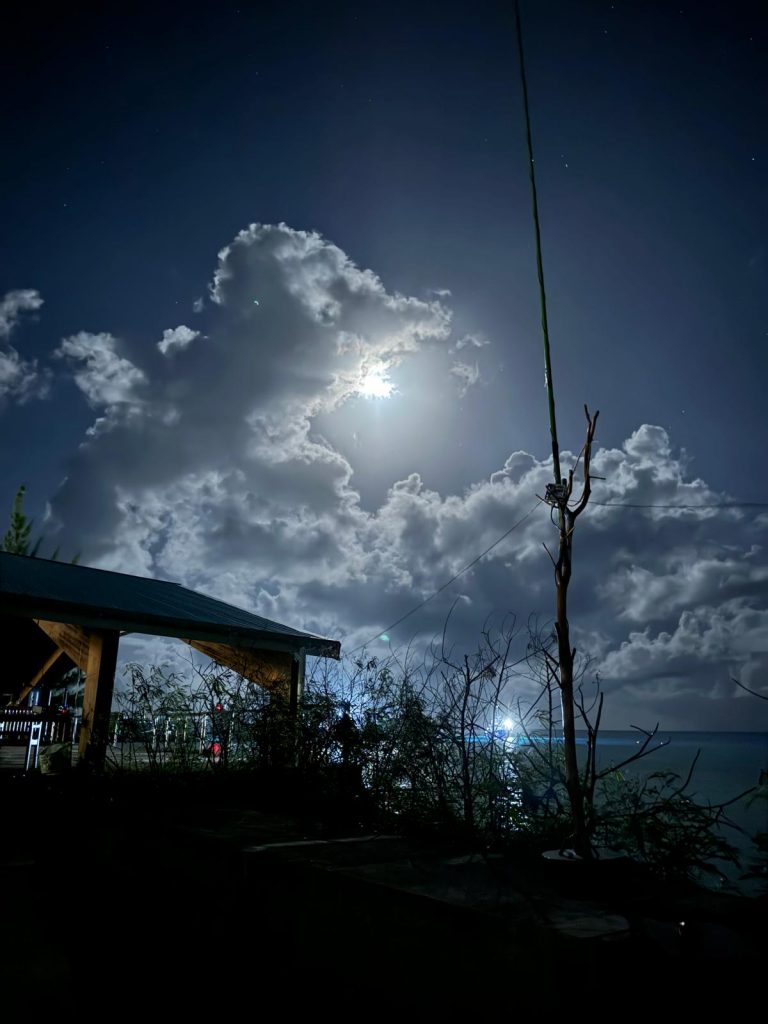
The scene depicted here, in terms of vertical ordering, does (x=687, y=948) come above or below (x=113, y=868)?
above

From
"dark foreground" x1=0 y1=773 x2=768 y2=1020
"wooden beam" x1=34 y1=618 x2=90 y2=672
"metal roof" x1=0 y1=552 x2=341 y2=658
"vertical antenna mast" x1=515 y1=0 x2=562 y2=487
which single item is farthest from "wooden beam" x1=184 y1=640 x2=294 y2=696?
"vertical antenna mast" x1=515 y1=0 x2=562 y2=487

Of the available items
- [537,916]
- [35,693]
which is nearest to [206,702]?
[537,916]

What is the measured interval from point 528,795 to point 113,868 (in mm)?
2322

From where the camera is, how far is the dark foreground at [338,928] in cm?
157

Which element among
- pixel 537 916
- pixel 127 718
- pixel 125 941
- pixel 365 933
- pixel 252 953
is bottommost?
pixel 125 941

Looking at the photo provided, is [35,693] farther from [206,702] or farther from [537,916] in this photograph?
[537,916]

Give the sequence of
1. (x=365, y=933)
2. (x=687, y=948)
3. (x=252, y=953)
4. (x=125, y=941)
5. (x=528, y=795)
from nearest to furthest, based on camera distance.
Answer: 1. (x=687, y=948)
2. (x=365, y=933)
3. (x=252, y=953)
4. (x=125, y=941)
5. (x=528, y=795)

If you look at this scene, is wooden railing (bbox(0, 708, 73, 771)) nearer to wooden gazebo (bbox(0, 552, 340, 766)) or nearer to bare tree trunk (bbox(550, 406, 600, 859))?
wooden gazebo (bbox(0, 552, 340, 766))

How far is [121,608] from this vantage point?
7.89m

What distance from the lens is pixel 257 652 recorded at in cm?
958

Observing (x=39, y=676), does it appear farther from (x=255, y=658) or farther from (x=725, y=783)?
(x=725, y=783)

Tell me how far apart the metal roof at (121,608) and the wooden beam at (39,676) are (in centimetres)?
404

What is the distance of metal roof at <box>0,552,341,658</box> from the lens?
7273 millimetres

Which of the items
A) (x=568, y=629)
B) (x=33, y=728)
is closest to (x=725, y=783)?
(x=33, y=728)
